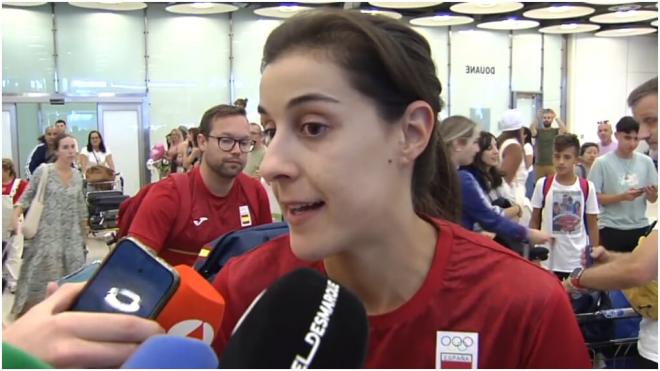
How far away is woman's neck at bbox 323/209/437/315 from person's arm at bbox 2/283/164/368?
1.81 feet

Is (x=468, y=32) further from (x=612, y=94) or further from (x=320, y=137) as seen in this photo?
(x=320, y=137)

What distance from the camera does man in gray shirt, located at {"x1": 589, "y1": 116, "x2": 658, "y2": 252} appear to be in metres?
5.08

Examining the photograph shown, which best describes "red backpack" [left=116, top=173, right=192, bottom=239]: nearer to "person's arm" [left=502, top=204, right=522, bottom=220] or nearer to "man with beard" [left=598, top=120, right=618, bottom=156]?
"person's arm" [left=502, top=204, right=522, bottom=220]

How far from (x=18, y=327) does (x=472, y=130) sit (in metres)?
3.52

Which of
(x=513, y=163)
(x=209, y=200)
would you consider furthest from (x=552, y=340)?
(x=513, y=163)

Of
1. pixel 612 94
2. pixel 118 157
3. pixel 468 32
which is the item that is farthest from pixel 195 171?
pixel 612 94

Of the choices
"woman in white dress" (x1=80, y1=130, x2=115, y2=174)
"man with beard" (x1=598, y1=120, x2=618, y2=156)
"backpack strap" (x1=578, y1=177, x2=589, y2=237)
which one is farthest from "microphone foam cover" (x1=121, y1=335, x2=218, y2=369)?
"woman in white dress" (x1=80, y1=130, x2=115, y2=174)

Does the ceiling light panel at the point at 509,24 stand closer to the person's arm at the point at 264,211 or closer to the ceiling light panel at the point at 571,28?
the ceiling light panel at the point at 571,28

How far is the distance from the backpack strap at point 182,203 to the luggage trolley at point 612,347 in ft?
6.06

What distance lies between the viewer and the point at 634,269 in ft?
7.70

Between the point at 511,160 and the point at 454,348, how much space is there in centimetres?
426

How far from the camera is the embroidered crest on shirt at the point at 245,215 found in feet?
10.7

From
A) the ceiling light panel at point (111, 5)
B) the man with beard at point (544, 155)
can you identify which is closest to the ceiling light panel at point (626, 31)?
the man with beard at point (544, 155)

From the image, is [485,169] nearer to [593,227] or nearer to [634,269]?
[593,227]
